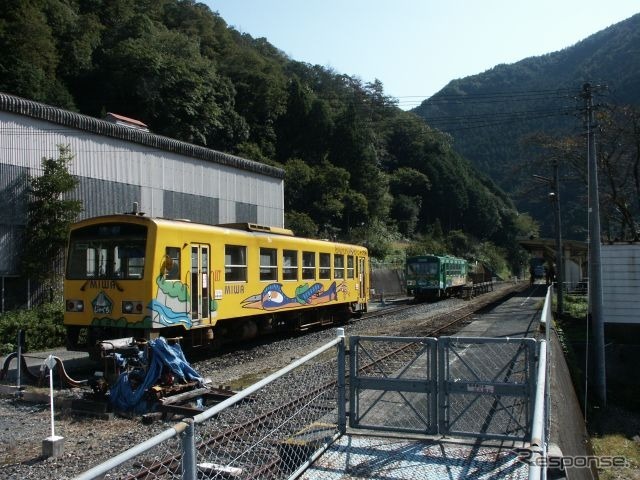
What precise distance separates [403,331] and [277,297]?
15.5ft

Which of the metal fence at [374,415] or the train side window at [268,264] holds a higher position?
the train side window at [268,264]

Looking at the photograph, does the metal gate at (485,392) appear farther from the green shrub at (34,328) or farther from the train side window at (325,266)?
the train side window at (325,266)

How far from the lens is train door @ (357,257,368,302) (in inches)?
859

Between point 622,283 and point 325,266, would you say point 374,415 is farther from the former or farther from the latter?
point 622,283

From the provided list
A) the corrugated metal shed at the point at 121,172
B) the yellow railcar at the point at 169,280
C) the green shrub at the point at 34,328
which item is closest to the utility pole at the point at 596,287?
the yellow railcar at the point at 169,280

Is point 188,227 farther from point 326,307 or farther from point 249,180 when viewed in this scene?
point 249,180

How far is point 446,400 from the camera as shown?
602 cm

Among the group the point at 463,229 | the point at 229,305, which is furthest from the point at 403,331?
the point at 463,229

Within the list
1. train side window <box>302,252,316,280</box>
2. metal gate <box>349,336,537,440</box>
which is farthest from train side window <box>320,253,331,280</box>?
metal gate <box>349,336,537,440</box>

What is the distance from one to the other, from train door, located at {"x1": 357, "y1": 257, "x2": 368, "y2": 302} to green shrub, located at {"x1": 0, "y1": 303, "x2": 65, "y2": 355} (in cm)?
1026

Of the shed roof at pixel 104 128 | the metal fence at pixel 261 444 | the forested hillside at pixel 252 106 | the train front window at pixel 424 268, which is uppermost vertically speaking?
the forested hillside at pixel 252 106

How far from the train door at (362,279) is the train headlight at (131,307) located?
11.8 metres

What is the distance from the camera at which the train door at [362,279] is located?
71.6 ft

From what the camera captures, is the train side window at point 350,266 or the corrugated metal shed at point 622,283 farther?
the train side window at point 350,266
